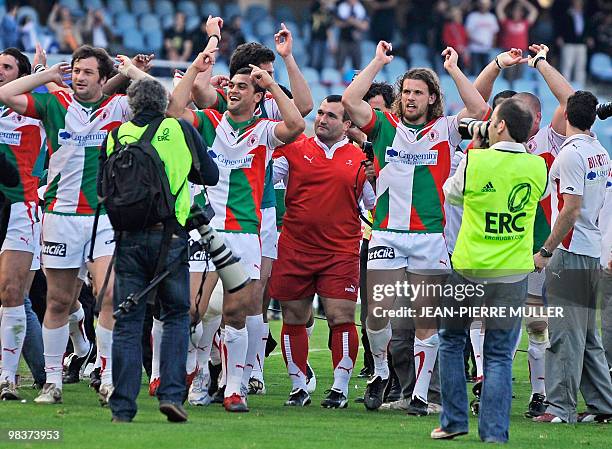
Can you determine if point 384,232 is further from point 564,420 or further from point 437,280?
point 564,420

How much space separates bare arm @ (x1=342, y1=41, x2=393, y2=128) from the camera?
1016 cm

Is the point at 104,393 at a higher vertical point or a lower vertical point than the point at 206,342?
lower

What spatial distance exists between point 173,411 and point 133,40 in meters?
19.2

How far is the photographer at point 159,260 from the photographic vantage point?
8.72 metres

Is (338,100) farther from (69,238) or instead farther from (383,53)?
(69,238)

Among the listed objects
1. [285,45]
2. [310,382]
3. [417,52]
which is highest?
[417,52]

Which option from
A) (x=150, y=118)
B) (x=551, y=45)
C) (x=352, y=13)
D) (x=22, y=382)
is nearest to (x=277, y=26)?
(x=352, y=13)

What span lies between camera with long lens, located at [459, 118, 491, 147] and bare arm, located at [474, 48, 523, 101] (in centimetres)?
80

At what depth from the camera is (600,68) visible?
3067 cm

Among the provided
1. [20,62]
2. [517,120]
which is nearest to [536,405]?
[517,120]

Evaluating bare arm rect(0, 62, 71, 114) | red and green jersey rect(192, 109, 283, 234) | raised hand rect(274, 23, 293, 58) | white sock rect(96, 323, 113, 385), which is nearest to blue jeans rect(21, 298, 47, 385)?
white sock rect(96, 323, 113, 385)

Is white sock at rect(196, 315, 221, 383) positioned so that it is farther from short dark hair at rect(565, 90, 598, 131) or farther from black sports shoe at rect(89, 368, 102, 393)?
short dark hair at rect(565, 90, 598, 131)

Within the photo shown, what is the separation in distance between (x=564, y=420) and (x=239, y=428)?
2.60m

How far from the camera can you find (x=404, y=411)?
1070 centimetres
